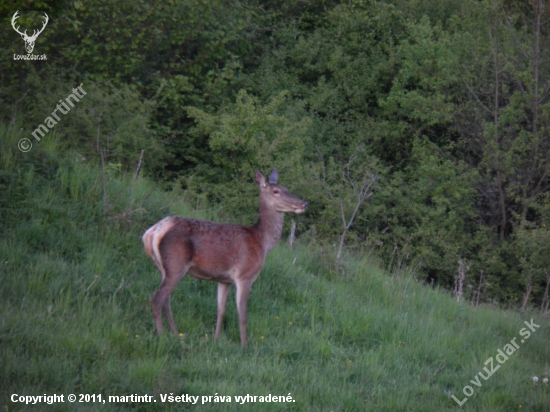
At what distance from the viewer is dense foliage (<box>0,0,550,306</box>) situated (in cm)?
1494

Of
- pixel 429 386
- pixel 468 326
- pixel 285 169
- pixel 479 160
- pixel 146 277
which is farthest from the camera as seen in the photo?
pixel 479 160

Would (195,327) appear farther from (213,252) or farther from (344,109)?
(344,109)

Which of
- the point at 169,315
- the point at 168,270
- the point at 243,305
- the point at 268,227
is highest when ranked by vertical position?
the point at 268,227

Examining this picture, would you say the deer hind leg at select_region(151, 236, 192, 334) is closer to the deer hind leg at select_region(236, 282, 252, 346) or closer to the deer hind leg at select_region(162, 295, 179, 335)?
the deer hind leg at select_region(162, 295, 179, 335)

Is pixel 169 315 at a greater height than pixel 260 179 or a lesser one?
lesser

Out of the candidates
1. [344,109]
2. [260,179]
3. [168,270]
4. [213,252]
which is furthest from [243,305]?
[344,109]

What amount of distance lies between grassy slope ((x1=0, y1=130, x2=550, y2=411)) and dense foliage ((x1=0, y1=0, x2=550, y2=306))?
3037 millimetres

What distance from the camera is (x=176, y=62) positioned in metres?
17.8

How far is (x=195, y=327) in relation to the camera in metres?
8.35

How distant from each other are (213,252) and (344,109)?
41.4 ft

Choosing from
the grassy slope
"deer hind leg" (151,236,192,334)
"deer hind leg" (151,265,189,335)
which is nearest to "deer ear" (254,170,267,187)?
the grassy slope

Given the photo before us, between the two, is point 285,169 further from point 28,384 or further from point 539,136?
point 28,384

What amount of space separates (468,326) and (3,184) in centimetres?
675

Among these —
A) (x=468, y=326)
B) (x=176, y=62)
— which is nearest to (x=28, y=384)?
(x=468, y=326)
